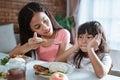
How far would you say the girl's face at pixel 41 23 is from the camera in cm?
160

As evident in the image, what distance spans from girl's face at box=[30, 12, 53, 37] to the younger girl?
27 cm

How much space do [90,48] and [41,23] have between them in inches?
19.3

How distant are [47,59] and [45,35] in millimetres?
218

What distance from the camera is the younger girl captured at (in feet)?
4.26

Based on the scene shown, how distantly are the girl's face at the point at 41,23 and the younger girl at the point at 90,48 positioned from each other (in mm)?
267

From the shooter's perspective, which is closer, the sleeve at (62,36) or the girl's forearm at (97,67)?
the girl's forearm at (97,67)

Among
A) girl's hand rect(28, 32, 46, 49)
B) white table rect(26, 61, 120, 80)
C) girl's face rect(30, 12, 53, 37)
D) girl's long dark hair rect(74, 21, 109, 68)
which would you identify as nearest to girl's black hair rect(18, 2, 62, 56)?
girl's face rect(30, 12, 53, 37)

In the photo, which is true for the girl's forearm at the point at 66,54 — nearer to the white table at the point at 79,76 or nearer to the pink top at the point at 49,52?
the pink top at the point at 49,52

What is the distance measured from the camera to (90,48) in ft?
4.21

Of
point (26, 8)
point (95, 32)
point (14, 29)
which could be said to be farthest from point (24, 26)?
point (14, 29)

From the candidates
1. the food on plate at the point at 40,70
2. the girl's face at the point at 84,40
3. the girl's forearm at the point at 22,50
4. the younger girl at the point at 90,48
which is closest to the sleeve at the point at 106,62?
the younger girl at the point at 90,48

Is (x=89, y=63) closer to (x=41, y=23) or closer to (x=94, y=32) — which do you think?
(x=94, y=32)

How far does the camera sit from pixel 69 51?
1.62 meters

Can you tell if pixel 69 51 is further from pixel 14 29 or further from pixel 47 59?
pixel 14 29
